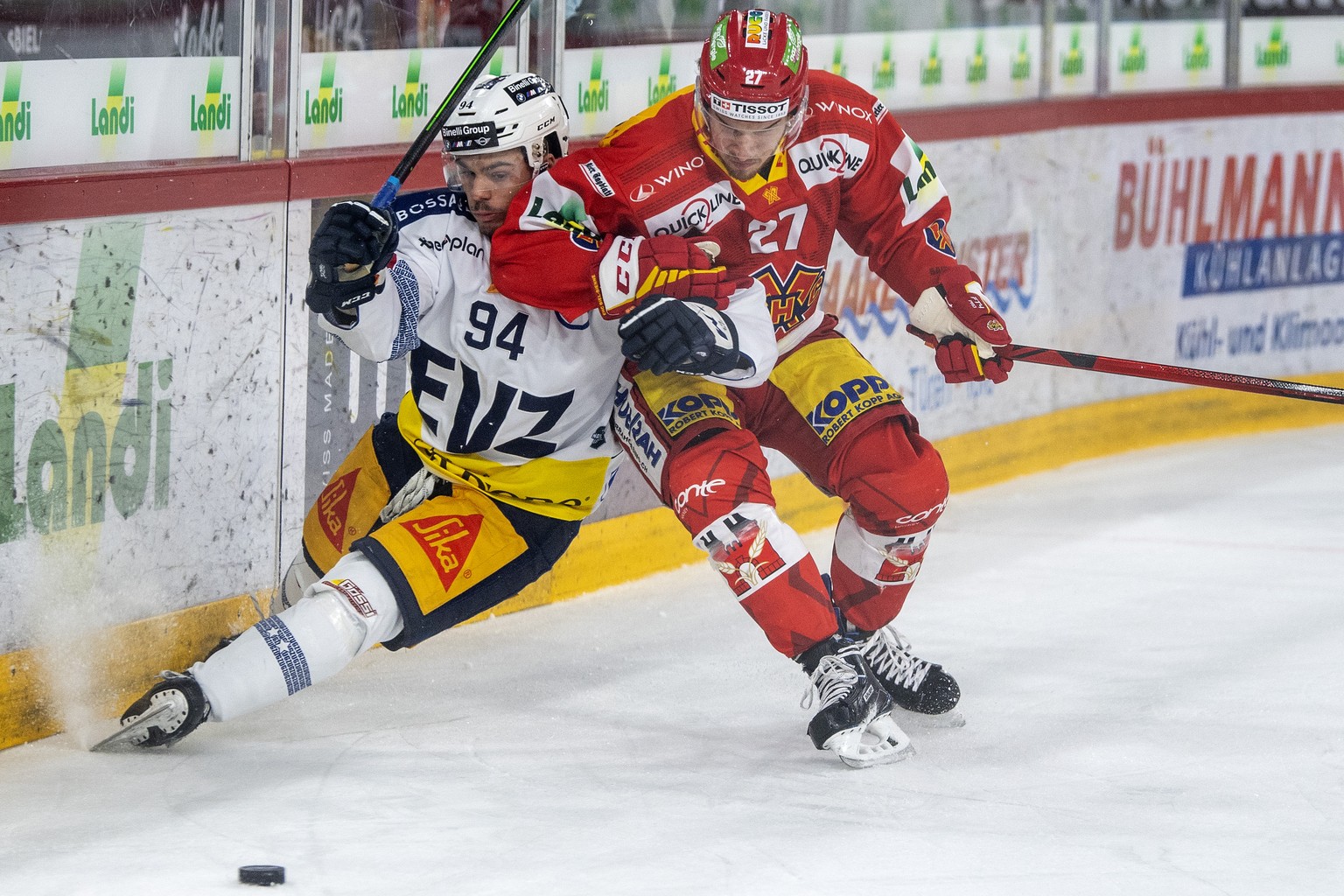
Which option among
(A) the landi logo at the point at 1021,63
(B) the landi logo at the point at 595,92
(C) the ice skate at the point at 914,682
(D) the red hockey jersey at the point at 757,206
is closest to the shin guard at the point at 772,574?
(C) the ice skate at the point at 914,682

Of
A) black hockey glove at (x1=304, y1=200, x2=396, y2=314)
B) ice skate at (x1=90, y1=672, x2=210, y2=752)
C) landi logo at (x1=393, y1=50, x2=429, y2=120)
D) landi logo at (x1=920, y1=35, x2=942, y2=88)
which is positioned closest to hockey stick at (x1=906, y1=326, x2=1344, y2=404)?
black hockey glove at (x1=304, y1=200, x2=396, y2=314)

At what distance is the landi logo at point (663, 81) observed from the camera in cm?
475

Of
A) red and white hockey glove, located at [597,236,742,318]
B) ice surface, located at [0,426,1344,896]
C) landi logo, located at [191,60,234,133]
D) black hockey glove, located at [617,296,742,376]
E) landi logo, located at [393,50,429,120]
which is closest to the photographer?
ice surface, located at [0,426,1344,896]

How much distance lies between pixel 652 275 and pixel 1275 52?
14.3 ft

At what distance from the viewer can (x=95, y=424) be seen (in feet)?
11.0

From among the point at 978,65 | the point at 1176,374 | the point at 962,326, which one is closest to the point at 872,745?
the point at 962,326

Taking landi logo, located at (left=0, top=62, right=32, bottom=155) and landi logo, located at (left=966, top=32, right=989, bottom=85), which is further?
landi logo, located at (left=966, top=32, right=989, bottom=85)

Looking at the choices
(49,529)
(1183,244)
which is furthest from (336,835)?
(1183,244)

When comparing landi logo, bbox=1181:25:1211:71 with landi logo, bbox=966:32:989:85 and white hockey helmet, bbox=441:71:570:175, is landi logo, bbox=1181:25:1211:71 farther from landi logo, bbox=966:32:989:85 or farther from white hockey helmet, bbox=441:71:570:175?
white hockey helmet, bbox=441:71:570:175

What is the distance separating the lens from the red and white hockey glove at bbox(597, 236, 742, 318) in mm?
3025

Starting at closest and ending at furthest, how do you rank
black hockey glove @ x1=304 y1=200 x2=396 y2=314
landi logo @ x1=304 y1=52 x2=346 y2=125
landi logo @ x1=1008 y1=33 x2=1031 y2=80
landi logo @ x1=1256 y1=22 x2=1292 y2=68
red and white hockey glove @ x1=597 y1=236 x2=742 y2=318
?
black hockey glove @ x1=304 y1=200 x2=396 y2=314, red and white hockey glove @ x1=597 y1=236 x2=742 y2=318, landi logo @ x1=304 y1=52 x2=346 y2=125, landi logo @ x1=1008 y1=33 x2=1031 y2=80, landi logo @ x1=1256 y1=22 x2=1292 y2=68

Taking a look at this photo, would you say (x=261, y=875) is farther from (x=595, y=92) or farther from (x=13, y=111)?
(x=595, y=92)

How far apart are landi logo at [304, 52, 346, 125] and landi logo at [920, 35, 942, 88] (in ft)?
7.28

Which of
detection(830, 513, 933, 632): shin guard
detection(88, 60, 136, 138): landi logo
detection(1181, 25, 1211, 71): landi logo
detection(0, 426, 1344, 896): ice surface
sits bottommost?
detection(0, 426, 1344, 896): ice surface
